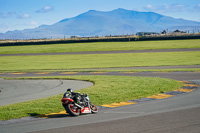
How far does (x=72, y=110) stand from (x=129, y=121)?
2.45m

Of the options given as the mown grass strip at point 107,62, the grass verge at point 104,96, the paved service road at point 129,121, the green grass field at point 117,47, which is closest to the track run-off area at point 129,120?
the paved service road at point 129,121

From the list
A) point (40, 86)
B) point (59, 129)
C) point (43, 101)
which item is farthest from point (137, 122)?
point (40, 86)

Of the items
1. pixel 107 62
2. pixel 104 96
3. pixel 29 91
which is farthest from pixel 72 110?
pixel 107 62

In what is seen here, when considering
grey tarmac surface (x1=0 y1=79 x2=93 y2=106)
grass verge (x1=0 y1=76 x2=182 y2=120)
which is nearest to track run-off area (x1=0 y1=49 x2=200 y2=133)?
grass verge (x1=0 y1=76 x2=182 y2=120)

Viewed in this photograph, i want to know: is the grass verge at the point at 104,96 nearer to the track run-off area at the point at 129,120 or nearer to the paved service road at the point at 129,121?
the track run-off area at the point at 129,120

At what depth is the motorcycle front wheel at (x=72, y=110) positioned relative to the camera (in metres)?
13.4

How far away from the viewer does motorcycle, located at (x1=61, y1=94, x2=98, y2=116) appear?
44.1 feet

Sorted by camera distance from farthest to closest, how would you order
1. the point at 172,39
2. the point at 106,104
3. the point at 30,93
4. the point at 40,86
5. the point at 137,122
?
the point at 172,39 → the point at 40,86 → the point at 30,93 → the point at 106,104 → the point at 137,122

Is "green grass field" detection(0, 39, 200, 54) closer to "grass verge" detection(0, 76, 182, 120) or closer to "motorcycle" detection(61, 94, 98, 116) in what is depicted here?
"grass verge" detection(0, 76, 182, 120)

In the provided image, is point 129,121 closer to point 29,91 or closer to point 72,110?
point 72,110

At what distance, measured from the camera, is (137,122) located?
12125mm

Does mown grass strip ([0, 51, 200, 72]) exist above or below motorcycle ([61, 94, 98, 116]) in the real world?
below

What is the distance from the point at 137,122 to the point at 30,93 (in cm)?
1084

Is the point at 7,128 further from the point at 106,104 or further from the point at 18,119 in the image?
the point at 106,104
